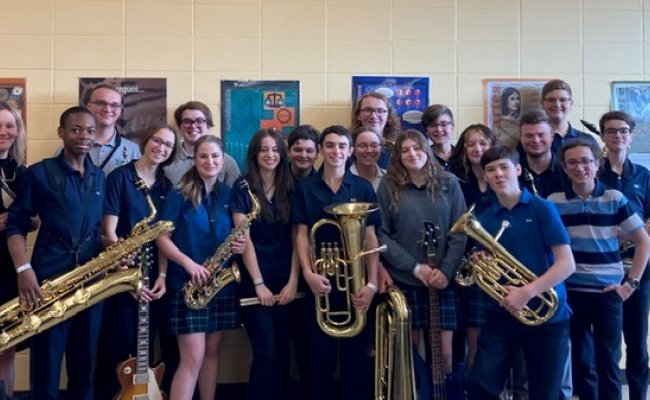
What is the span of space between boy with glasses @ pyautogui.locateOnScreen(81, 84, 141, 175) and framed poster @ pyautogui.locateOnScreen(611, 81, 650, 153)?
332 centimetres

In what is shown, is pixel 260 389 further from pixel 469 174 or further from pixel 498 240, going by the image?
pixel 469 174

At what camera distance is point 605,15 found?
4.11m

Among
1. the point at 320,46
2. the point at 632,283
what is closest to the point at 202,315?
the point at 320,46

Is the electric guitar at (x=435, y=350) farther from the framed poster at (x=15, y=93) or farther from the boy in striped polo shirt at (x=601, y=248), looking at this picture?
the framed poster at (x=15, y=93)

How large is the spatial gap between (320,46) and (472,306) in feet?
6.47

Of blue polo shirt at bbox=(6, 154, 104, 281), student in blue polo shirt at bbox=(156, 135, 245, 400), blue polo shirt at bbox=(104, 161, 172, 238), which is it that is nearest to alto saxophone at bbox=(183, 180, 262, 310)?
student in blue polo shirt at bbox=(156, 135, 245, 400)

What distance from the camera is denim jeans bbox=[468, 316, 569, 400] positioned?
2678mm

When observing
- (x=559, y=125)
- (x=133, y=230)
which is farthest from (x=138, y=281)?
(x=559, y=125)

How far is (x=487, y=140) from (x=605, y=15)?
1640mm

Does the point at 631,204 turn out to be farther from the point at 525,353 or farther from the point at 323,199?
the point at 323,199

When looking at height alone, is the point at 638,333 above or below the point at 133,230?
below

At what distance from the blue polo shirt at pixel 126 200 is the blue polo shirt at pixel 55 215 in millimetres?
172

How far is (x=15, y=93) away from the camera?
3684 mm

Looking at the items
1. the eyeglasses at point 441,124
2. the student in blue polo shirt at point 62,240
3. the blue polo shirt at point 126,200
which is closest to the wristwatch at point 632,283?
the eyeglasses at point 441,124
